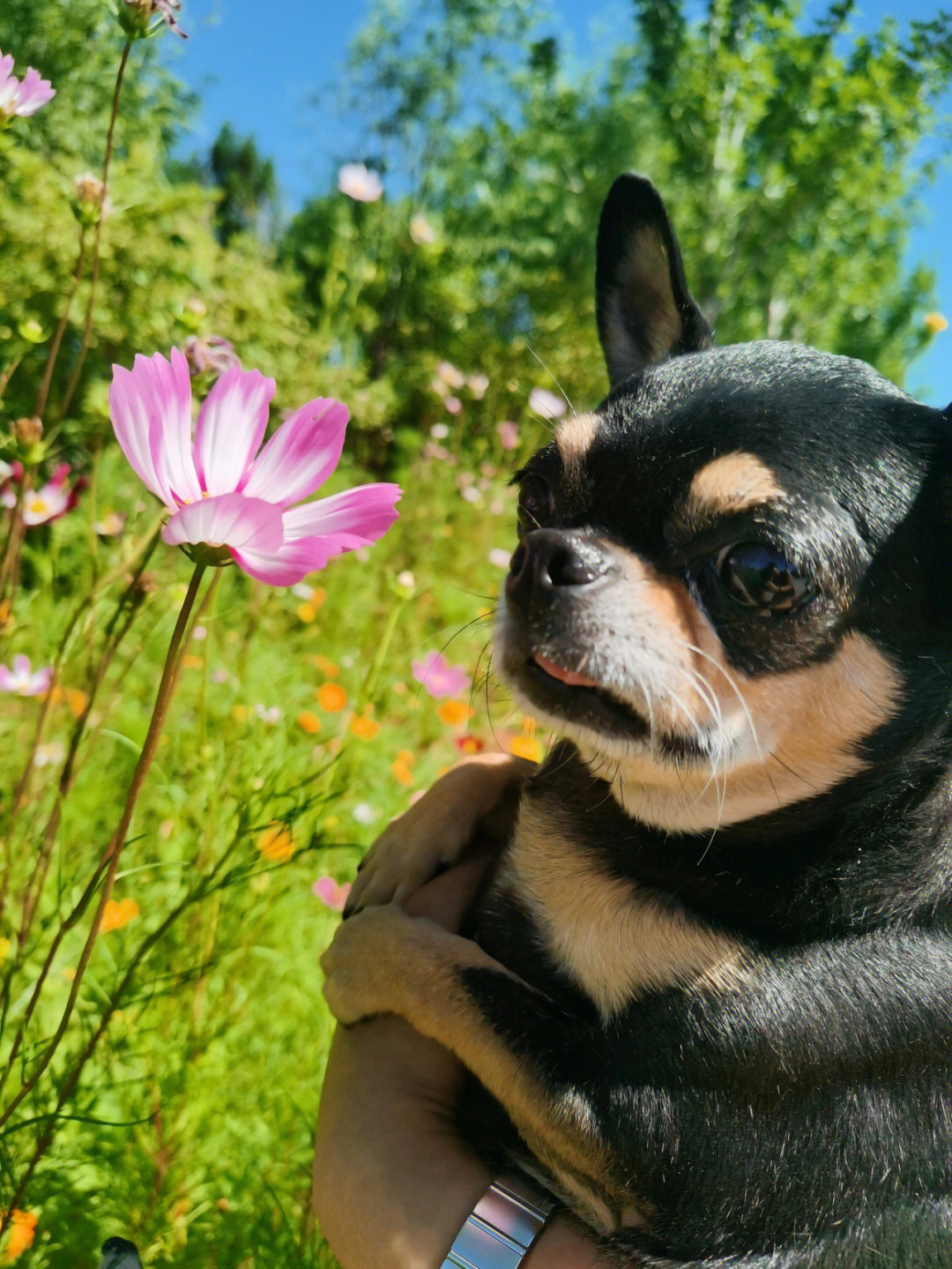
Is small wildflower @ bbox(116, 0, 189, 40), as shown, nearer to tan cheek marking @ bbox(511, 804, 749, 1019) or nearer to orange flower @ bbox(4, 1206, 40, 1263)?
tan cheek marking @ bbox(511, 804, 749, 1019)

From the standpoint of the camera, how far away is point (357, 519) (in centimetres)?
80

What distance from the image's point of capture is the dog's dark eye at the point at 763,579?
3.96 feet

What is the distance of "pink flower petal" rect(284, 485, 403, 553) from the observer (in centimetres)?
79

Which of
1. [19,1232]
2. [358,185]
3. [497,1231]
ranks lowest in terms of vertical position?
[19,1232]

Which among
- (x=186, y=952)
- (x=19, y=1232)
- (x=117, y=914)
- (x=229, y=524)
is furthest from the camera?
(x=186, y=952)

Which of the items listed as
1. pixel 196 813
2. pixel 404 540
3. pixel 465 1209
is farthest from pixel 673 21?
pixel 465 1209

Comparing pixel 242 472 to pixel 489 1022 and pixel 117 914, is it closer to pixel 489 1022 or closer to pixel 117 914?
pixel 489 1022

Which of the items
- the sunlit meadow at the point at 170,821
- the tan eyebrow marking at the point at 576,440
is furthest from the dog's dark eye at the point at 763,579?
the sunlit meadow at the point at 170,821

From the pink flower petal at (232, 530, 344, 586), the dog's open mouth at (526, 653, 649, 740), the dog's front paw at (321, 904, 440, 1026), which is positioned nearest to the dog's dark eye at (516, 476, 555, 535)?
the dog's open mouth at (526, 653, 649, 740)

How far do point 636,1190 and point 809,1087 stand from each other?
28cm

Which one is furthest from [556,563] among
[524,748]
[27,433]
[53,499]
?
[524,748]

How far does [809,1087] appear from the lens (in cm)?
127

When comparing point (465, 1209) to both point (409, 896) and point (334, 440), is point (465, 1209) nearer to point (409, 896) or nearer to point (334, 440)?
point (409, 896)

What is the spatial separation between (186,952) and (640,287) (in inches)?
60.5
